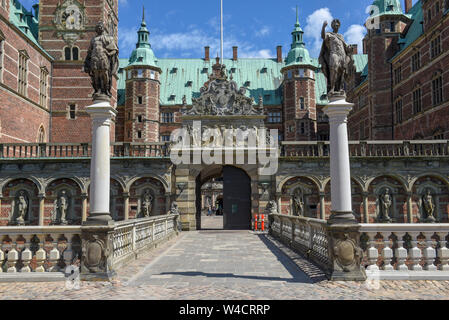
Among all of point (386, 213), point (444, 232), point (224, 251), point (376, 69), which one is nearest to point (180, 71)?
point (376, 69)

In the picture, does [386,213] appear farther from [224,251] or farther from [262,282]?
[262,282]

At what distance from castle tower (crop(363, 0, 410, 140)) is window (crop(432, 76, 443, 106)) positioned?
6.56m

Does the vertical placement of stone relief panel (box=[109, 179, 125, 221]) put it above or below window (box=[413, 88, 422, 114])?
below

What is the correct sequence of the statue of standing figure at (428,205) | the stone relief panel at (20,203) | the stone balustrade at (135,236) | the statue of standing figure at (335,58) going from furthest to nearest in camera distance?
1. the stone relief panel at (20,203)
2. the statue of standing figure at (428,205)
3. the stone balustrade at (135,236)
4. the statue of standing figure at (335,58)

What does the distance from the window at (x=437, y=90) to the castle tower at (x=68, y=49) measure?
25.5m

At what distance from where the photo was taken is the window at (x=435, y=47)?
28.1m

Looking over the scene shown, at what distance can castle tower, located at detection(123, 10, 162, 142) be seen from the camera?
143ft

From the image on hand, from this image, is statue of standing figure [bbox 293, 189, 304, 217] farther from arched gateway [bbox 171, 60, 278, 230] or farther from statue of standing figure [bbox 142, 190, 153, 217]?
statue of standing figure [bbox 142, 190, 153, 217]

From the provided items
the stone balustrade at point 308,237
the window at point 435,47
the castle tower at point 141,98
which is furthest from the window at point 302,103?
the stone balustrade at point 308,237

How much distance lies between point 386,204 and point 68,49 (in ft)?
89.5

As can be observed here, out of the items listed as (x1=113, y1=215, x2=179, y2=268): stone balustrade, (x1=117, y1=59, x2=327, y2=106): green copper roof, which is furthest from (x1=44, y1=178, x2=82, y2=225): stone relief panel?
(x1=117, y1=59, x2=327, y2=106): green copper roof

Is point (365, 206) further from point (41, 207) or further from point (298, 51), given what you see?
point (298, 51)

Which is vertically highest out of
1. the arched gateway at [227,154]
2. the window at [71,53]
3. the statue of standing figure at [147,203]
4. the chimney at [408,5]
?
the chimney at [408,5]

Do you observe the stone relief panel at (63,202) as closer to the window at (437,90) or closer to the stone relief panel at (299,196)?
the stone relief panel at (299,196)
